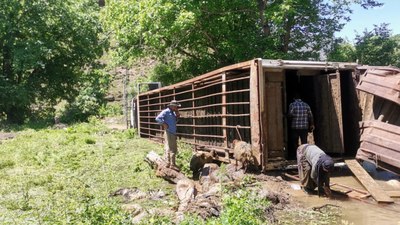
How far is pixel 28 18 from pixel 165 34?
14.0m

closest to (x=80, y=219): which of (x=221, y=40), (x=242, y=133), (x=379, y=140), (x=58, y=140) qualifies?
(x=242, y=133)

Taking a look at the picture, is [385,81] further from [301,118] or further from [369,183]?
[369,183]

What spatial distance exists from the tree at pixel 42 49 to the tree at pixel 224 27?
8015 millimetres

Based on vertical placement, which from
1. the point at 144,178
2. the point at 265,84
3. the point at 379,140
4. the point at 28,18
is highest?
the point at 28,18

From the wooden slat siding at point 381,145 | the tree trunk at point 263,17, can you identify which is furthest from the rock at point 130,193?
the tree trunk at point 263,17

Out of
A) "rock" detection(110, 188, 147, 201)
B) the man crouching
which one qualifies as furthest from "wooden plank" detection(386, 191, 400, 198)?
"rock" detection(110, 188, 147, 201)

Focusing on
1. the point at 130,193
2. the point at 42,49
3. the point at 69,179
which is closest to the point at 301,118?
the point at 130,193

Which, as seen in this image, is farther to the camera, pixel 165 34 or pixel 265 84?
pixel 165 34

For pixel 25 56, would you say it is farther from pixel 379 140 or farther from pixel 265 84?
pixel 379 140

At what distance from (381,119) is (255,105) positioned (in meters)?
2.63

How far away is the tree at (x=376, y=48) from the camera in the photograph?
2254 centimetres

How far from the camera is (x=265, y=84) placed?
894 cm

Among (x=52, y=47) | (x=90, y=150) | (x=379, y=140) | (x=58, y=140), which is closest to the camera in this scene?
(x=379, y=140)

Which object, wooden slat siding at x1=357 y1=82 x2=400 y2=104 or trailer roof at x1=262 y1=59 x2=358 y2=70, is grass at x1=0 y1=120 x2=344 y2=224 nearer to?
trailer roof at x1=262 y1=59 x2=358 y2=70
